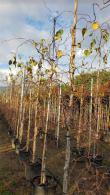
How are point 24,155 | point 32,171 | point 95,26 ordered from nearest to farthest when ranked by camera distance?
point 95,26 → point 32,171 → point 24,155

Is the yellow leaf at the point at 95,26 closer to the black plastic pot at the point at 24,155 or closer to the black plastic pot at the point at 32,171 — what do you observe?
the black plastic pot at the point at 32,171

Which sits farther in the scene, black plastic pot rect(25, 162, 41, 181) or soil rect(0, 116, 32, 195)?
black plastic pot rect(25, 162, 41, 181)

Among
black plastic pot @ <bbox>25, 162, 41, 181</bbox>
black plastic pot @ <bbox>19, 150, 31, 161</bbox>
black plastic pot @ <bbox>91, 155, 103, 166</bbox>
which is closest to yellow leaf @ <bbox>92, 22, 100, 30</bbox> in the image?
black plastic pot @ <bbox>25, 162, 41, 181</bbox>

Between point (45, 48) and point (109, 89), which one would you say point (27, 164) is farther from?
point (109, 89)

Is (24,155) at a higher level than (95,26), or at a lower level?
lower

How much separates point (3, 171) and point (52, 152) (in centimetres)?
406

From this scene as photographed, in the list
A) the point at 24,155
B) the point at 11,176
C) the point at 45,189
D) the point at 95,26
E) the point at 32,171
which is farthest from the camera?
the point at 24,155

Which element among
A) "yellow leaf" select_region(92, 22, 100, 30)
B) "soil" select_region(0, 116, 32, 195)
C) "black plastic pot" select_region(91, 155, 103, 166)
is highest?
"yellow leaf" select_region(92, 22, 100, 30)

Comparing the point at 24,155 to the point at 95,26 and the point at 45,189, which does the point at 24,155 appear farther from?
the point at 95,26

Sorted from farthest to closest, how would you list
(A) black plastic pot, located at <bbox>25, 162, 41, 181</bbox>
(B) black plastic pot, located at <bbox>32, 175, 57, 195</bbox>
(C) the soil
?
(A) black plastic pot, located at <bbox>25, 162, 41, 181</bbox> → (C) the soil → (B) black plastic pot, located at <bbox>32, 175, 57, 195</bbox>

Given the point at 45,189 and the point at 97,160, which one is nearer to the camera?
the point at 45,189

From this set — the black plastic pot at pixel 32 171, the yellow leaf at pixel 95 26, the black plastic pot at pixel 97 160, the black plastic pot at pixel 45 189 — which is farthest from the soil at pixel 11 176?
the yellow leaf at pixel 95 26

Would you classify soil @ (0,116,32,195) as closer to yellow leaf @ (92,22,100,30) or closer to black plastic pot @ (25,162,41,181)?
black plastic pot @ (25,162,41,181)

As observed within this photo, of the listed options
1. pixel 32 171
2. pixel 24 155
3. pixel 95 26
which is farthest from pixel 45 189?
pixel 95 26
